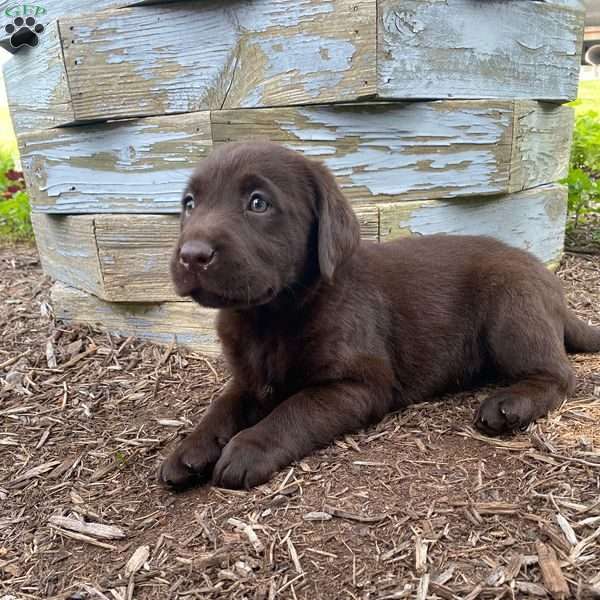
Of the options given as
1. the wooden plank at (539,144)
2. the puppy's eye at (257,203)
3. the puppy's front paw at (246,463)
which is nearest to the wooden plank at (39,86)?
the puppy's eye at (257,203)

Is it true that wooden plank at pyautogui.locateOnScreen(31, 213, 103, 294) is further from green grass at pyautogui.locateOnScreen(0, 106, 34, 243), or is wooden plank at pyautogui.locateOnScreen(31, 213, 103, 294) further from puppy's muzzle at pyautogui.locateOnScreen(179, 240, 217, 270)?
green grass at pyautogui.locateOnScreen(0, 106, 34, 243)

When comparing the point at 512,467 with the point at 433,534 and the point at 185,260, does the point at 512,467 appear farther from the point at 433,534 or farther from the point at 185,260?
the point at 185,260

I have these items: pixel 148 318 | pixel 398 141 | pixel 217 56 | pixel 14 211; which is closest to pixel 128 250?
pixel 148 318

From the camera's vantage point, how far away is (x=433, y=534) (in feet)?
6.68

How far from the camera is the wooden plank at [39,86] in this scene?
379 centimetres

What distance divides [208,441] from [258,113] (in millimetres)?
1872

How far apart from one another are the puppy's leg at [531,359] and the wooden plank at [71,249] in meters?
2.54

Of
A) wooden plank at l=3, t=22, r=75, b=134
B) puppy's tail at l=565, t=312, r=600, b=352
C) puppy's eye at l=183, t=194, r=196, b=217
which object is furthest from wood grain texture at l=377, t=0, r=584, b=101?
wooden plank at l=3, t=22, r=75, b=134

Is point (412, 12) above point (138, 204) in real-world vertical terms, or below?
above

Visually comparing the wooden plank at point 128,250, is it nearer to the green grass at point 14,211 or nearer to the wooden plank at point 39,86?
the wooden plank at point 39,86

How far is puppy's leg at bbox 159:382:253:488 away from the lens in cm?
256

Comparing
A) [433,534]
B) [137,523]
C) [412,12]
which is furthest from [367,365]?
[412,12]

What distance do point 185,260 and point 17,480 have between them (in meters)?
1.29

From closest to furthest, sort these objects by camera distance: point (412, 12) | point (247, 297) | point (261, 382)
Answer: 1. point (247, 297)
2. point (261, 382)
3. point (412, 12)
